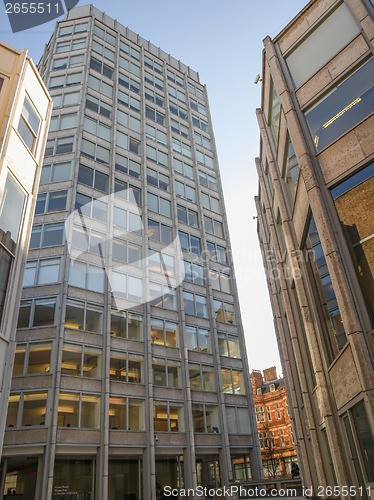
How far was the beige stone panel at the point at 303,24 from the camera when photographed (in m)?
15.1

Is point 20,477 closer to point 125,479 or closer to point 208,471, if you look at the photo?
point 125,479

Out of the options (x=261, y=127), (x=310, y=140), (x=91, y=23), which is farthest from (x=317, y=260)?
(x=91, y=23)

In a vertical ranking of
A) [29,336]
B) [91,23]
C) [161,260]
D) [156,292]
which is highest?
[91,23]

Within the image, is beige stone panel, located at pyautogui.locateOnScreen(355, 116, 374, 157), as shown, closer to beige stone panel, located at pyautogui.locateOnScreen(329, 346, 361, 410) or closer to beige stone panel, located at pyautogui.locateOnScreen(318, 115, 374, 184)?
beige stone panel, located at pyautogui.locateOnScreen(318, 115, 374, 184)

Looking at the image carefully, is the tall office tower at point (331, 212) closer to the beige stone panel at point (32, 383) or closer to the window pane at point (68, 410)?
the window pane at point (68, 410)

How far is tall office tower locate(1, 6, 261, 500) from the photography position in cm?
2517

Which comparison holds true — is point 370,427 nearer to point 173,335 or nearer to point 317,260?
point 317,260

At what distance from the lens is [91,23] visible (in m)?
46.2

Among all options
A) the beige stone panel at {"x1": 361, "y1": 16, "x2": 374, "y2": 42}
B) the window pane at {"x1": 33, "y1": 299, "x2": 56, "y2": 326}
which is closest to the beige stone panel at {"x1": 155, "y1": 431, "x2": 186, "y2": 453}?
the window pane at {"x1": 33, "y1": 299, "x2": 56, "y2": 326}

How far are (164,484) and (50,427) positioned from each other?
9.37 metres

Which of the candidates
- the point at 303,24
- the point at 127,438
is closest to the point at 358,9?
the point at 303,24

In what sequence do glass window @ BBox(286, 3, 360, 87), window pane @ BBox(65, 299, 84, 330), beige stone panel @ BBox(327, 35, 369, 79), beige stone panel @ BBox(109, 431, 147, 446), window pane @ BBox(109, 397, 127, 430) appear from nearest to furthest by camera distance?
beige stone panel @ BBox(327, 35, 369, 79) → glass window @ BBox(286, 3, 360, 87) → beige stone panel @ BBox(109, 431, 147, 446) → window pane @ BBox(109, 397, 127, 430) → window pane @ BBox(65, 299, 84, 330)

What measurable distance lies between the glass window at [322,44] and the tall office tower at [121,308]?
20.8m

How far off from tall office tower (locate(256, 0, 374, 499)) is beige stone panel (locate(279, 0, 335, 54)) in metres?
0.05
